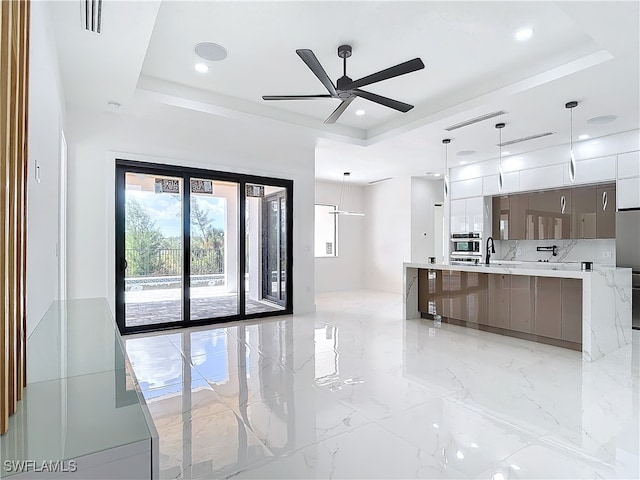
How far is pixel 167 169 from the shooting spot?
532 cm

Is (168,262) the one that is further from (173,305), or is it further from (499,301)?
(499,301)

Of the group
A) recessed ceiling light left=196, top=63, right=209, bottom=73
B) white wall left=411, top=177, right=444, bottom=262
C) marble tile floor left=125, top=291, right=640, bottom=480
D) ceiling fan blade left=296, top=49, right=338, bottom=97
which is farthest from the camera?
white wall left=411, top=177, right=444, bottom=262

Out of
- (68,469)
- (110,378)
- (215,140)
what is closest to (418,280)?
(215,140)

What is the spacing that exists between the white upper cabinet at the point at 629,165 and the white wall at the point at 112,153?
4.82 m

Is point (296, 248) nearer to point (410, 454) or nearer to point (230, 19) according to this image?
point (230, 19)

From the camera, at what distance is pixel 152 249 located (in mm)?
5250

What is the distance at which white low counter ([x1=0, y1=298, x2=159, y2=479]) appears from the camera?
2.61 feet

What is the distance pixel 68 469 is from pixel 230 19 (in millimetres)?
3350

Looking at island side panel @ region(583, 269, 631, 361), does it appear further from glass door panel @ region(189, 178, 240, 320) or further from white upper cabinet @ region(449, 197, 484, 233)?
glass door panel @ region(189, 178, 240, 320)

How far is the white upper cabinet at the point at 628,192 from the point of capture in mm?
5391

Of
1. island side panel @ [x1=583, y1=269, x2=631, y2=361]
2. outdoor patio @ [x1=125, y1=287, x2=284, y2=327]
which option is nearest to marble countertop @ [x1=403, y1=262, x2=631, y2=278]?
island side panel @ [x1=583, y1=269, x2=631, y2=361]

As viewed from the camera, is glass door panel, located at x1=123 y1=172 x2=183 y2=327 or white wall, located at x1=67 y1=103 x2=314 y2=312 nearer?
white wall, located at x1=67 y1=103 x2=314 y2=312

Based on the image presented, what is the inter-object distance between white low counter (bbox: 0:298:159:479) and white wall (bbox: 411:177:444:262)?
8375mm

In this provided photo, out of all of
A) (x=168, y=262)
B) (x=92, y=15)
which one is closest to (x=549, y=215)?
(x=168, y=262)
